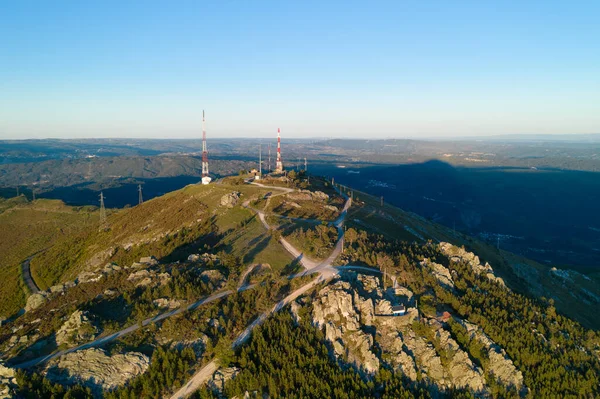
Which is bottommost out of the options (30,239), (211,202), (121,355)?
(30,239)

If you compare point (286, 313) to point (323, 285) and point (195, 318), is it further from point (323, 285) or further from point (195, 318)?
point (195, 318)

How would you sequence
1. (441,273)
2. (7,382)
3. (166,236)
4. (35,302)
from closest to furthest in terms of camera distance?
1. (7,382)
2. (35,302)
3. (441,273)
4. (166,236)

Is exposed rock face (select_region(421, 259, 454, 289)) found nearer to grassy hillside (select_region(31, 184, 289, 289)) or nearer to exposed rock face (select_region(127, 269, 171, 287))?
grassy hillside (select_region(31, 184, 289, 289))

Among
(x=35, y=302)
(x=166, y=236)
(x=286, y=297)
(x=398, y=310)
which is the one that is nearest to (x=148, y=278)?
(x=35, y=302)

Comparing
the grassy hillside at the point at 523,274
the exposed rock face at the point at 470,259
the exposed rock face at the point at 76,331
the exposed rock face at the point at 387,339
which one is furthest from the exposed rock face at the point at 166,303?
the exposed rock face at the point at 470,259

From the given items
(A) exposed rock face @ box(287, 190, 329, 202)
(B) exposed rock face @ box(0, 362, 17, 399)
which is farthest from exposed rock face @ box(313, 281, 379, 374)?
(A) exposed rock face @ box(287, 190, 329, 202)

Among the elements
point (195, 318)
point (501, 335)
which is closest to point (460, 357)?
point (501, 335)

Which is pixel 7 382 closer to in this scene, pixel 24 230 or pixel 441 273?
pixel 441 273
